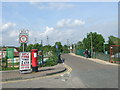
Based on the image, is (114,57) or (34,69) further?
(114,57)

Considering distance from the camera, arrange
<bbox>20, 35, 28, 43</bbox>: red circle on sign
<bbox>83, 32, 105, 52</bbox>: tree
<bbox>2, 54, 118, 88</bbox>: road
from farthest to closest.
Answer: <bbox>83, 32, 105, 52</bbox>: tree
<bbox>20, 35, 28, 43</bbox>: red circle on sign
<bbox>2, 54, 118, 88</bbox>: road

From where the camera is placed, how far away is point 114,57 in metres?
21.8

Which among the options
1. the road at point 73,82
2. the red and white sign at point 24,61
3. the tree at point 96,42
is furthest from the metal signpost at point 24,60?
the tree at point 96,42

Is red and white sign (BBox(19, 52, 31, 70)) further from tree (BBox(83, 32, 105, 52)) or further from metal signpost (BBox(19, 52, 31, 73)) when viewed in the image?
tree (BBox(83, 32, 105, 52))

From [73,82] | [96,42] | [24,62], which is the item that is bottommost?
[73,82]

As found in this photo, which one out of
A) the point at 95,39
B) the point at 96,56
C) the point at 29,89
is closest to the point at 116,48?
the point at 96,56

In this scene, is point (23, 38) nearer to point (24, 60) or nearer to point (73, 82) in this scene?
point (24, 60)

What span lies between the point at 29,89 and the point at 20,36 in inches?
248

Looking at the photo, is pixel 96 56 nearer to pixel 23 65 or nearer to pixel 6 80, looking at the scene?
pixel 23 65

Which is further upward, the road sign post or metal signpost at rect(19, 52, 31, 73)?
the road sign post

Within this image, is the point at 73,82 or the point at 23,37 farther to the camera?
the point at 23,37

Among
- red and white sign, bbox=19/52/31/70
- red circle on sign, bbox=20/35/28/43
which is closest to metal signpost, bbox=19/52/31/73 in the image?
red and white sign, bbox=19/52/31/70

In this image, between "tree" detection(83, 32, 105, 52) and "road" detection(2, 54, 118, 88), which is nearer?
"road" detection(2, 54, 118, 88)

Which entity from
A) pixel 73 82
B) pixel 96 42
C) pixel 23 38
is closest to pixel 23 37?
pixel 23 38
